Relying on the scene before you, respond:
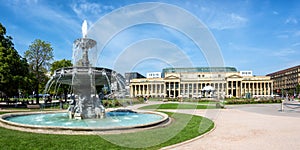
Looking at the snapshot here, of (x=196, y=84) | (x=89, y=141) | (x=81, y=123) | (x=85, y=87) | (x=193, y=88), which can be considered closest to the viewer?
(x=89, y=141)

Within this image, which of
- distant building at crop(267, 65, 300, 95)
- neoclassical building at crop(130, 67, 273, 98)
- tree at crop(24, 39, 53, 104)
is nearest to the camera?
tree at crop(24, 39, 53, 104)

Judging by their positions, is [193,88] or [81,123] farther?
[193,88]

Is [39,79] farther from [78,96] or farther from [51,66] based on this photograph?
[78,96]

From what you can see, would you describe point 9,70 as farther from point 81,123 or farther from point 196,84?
point 196,84

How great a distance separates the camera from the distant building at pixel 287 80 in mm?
126812

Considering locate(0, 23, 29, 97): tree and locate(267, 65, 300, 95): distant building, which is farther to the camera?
locate(267, 65, 300, 95): distant building

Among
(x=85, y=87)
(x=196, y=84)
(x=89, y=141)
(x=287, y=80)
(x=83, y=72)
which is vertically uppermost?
(x=287, y=80)

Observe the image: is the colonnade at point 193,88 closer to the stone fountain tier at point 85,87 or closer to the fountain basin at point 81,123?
the stone fountain tier at point 85,87

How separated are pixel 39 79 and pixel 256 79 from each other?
115 metres

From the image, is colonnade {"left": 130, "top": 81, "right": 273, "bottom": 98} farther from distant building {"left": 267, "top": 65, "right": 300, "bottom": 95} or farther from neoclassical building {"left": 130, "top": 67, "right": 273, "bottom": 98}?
distant building {"left": 267, "top": 65, "right": 300, "bottom": 95}

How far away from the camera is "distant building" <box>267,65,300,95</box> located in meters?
127

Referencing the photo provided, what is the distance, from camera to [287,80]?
140 metres

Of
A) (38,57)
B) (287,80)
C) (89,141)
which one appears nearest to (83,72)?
(89,141)

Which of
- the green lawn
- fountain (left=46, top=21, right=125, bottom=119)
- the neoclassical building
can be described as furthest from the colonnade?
the green lawn
